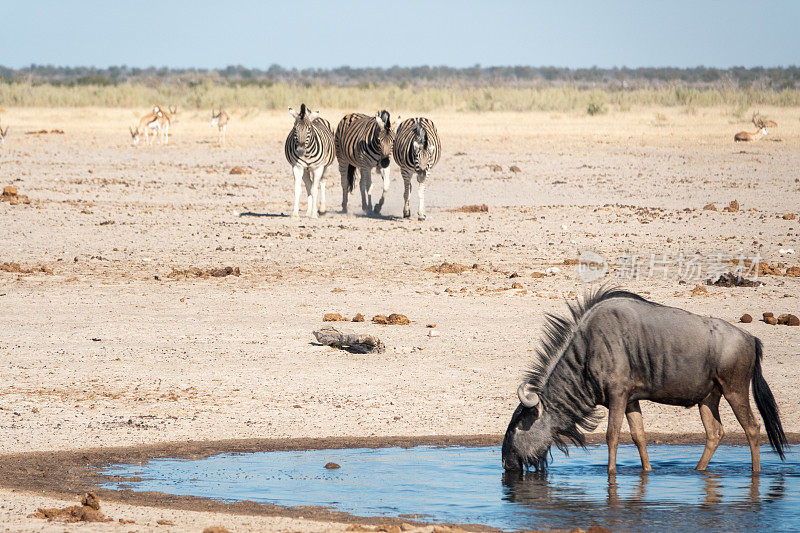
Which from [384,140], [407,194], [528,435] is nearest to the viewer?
[528,435]

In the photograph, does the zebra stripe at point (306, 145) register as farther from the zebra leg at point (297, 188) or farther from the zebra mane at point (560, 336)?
the zebra mane at point (560, 336)

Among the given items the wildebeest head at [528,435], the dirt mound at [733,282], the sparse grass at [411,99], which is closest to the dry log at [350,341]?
the wildebeest head at [528,435]

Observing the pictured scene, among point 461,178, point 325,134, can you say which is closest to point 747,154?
point 461,178

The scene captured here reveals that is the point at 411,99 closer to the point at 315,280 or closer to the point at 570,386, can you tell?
the point at 315,280

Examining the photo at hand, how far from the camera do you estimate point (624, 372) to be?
23.2 ft

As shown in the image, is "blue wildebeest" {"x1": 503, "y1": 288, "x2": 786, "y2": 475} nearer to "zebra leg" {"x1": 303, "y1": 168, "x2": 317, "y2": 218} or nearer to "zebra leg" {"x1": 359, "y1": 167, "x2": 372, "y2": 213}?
"zebra leg" {"x1": 303, "y1": 168, "x2": 317, "y2": 218}

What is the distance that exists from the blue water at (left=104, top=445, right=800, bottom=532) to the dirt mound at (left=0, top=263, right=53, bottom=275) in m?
7.53

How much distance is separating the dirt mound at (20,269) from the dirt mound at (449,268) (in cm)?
495

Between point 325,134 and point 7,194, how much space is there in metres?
5.60

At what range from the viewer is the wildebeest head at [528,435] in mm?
7270

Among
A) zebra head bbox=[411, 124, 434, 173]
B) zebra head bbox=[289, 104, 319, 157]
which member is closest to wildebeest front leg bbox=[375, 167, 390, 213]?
zebra head bbox=[411, 124, 434, 173]

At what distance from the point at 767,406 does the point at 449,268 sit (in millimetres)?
7729

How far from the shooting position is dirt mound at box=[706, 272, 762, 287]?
13.7m

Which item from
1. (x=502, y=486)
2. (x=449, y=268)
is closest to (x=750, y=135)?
(x=449, y=268)
